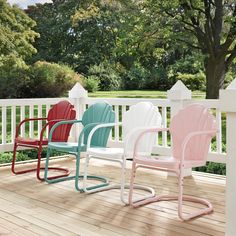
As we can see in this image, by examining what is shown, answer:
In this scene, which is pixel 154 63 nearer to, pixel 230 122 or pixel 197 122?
pixel 197 122

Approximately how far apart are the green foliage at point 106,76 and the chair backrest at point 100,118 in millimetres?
9783

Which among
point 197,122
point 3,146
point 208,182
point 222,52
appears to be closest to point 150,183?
point 208,182

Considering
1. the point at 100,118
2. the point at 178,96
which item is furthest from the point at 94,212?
the point at 178,96

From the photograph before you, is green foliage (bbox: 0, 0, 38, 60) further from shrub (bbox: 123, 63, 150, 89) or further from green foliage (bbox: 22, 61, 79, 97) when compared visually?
shrub (bbox: 123, 63, 150, 89)

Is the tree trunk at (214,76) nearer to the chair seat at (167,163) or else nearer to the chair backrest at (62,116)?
the chair backrest at (62,116)

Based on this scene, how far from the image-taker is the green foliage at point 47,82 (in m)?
11.9

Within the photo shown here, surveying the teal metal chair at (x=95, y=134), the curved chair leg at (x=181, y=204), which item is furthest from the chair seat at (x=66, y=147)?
the curved chair leg at (x=181, y=204)

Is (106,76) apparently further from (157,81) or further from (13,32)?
(13,32)

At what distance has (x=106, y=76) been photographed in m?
14.8

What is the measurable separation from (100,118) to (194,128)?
1.30m

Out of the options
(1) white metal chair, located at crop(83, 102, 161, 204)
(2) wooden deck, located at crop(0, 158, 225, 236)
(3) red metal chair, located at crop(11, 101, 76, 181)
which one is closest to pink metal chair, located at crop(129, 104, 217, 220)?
(2) wooden deck, located at crop(0, 158, 225, 236)

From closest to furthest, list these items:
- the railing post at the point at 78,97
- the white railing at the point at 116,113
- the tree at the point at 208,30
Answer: the white railing at the point at 116,113 → the railing post at the point at 78,97 → the tree at the point at 208,30

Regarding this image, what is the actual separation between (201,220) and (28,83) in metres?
9.18

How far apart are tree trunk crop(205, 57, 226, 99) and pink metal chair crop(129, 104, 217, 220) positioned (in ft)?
19.6
